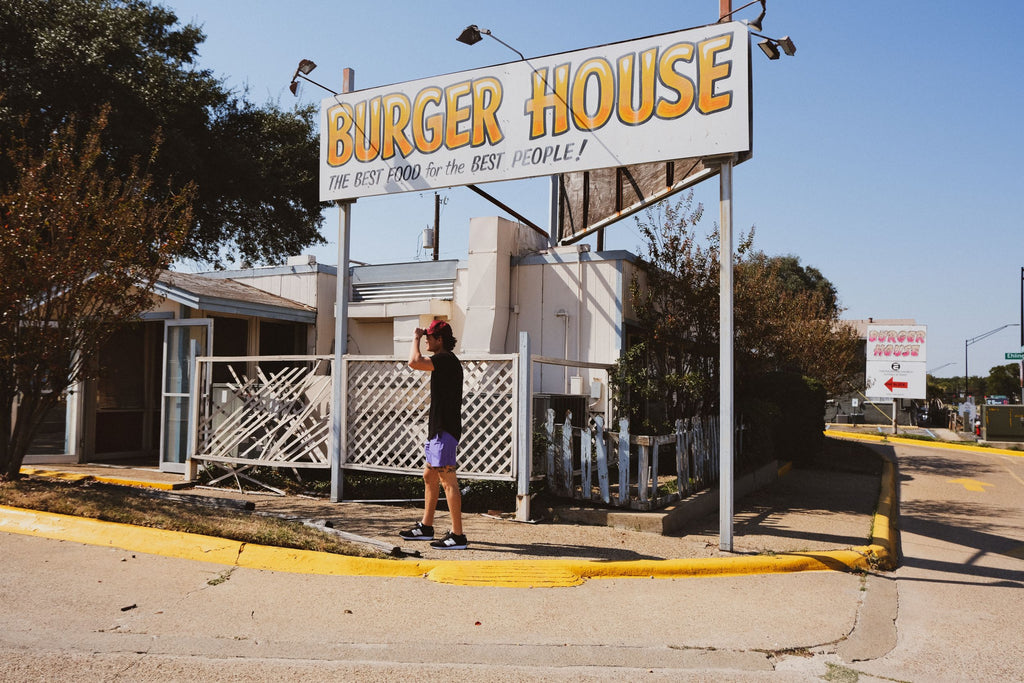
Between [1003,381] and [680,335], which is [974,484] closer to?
[680,335]

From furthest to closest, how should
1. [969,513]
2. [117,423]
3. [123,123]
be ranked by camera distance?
[123,123]
[117,423]
[969,513]

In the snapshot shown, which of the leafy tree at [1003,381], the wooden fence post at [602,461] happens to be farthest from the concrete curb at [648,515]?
the leafy tree at [1003,381]

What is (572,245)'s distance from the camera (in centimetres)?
1095

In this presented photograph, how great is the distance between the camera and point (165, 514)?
265 inches

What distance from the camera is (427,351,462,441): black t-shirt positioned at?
6.19m

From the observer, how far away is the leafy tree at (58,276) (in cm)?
748

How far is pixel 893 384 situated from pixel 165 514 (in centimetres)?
2153

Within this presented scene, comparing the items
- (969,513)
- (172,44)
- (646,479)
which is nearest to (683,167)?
(646,479)

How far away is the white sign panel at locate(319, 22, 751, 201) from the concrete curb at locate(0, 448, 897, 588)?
361 cm

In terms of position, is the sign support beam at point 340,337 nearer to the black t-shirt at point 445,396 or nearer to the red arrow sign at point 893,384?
the black t-shirt at point 445,396

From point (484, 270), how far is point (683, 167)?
3086 mm

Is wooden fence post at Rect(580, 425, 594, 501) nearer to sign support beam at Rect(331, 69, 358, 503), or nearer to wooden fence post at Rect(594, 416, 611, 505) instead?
wooden fence post at Rect(594, 416, 611, 505)

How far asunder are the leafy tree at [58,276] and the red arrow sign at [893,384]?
20805mm

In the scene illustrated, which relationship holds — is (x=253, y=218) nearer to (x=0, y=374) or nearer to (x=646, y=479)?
(x=0, y=374)
